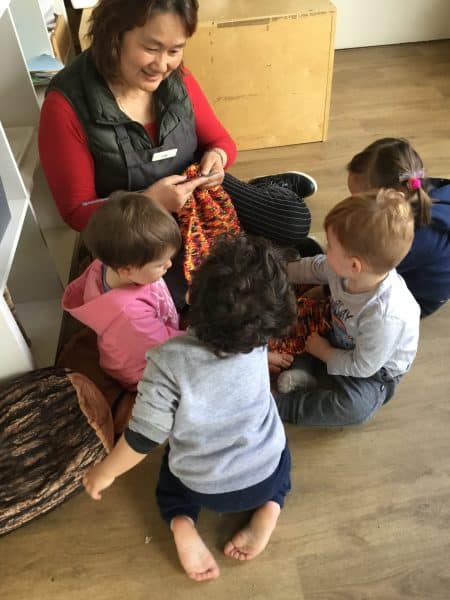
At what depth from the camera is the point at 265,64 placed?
1.87 m

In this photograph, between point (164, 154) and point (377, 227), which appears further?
point (164, 154)

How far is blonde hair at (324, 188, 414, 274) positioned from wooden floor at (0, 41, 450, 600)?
448 millimetres

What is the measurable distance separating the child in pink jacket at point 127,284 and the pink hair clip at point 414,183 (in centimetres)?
51

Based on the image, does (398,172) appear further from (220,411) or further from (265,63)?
(265,63)

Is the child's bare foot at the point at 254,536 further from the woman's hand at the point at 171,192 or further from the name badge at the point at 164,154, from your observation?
the name badge at the point at 164,154

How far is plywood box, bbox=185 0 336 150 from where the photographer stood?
1.78 meters

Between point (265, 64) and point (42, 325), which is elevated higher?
point (265, 64)

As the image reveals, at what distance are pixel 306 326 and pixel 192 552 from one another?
1.98 ft

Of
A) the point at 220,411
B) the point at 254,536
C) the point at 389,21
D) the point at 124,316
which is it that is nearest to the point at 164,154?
the point at 124,316

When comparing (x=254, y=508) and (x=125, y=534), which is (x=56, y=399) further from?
(x=254, y=508)

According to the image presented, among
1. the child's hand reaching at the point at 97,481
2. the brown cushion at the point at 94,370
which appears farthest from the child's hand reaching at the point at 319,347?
the child's hand reaching at the point at 97,481

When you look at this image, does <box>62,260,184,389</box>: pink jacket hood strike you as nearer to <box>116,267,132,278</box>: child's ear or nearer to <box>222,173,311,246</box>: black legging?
<box>116,267,132,278</box>: child's ear

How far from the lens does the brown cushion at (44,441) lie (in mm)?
998

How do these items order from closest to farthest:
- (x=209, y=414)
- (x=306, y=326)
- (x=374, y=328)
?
(x=209, y=414), (x=374, y=328), (x=306, y=326)
